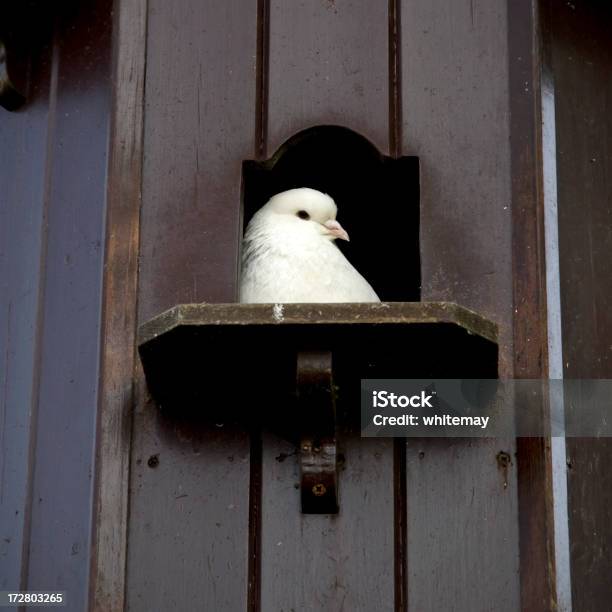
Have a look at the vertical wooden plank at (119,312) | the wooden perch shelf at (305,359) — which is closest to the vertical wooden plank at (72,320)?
the vertical wooden plank at (119,312)

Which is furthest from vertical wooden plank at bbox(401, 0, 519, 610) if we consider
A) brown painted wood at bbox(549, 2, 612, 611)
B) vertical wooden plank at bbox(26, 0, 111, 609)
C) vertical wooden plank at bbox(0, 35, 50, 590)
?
vertical wooden plank at bbox(0, 35, 50, 590)

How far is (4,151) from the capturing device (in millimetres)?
3959

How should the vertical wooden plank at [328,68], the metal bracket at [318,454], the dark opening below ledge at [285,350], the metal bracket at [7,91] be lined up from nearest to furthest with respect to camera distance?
the dark opening below ledge at [285,350]
the metal bracket at [318,454]
the vertical wooden plank at [328,68]
the metal bracket at [7,91]

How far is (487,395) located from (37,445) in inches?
35.2

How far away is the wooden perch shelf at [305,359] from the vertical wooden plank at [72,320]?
263mm

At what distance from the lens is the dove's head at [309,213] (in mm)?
3947

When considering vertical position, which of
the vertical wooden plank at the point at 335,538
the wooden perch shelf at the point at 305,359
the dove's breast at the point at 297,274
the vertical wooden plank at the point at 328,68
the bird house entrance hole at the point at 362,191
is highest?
the vertical wooden plank at the point at 328,68

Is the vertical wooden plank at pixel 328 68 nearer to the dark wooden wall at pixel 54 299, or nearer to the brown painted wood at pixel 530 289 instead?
the brown painted wood at pixel 530 289

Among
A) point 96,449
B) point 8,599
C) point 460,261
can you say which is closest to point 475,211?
point 460,261

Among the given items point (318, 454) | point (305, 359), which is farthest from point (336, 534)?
point (305, 359)

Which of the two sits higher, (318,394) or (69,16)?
(69,16)

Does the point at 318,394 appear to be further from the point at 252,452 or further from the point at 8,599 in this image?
the point at 8,599

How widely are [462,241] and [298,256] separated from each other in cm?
45

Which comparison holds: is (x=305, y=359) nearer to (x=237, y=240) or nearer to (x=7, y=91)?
(x=237, y=240)
